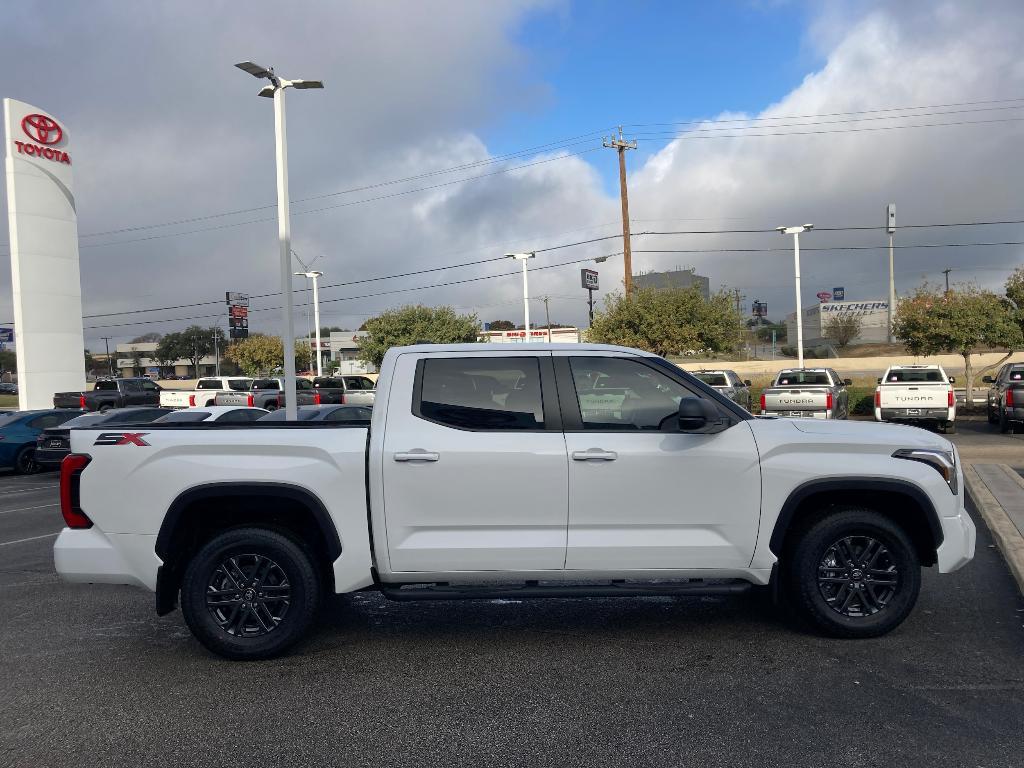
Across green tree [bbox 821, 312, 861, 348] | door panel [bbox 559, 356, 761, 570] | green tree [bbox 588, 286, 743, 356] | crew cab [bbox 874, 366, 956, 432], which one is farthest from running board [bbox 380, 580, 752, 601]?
green tree [bbox 821, 312, 861, 348]

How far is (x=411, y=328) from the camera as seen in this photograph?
56094 millimetres

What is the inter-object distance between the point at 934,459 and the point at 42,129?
34.3 metres

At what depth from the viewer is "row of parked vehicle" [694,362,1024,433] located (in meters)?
19.2

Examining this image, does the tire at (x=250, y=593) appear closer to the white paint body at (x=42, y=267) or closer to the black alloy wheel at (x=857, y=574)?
the black alloy wheel at (x=857, y=574)

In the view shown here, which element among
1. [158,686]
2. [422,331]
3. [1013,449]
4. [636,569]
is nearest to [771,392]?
[1013,449]

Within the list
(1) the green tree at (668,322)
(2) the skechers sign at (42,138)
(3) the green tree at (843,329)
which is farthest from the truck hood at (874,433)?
(3) the green tree at (843,329)

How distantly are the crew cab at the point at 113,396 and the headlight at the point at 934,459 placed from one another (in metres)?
26.4

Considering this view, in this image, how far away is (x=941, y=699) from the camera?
4.27m

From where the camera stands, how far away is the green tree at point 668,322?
3388 cm

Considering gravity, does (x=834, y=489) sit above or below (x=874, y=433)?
below

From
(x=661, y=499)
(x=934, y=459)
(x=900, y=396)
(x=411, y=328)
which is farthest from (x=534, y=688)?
(x=411, y=328)

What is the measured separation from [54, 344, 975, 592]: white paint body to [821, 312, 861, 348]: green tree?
9731 cm

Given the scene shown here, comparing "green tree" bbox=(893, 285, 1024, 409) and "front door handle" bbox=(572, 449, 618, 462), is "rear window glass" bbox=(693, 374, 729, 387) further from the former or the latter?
"front door handle" bbox=(572, 449, 618, 462)

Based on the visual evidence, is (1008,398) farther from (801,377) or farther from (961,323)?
(961,323)
